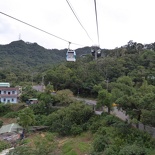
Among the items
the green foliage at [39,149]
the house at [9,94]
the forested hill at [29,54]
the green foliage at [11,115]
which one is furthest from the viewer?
A: the forested hill at [29,54]

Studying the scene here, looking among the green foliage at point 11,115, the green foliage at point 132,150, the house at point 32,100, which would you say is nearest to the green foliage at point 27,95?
the house at point 32,100

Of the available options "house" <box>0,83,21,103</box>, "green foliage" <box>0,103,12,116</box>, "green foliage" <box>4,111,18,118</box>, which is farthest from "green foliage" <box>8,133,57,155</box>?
"house" <box>0,83,21,103</box>

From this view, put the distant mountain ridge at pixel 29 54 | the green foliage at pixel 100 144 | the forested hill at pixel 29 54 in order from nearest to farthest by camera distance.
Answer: the green foliage at pixel 100 144 < the distant mountain ridge at pixel 29 54 < the forested hill at pixel 29 54

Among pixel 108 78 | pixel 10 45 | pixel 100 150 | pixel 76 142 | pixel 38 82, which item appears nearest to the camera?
pixel 100 150

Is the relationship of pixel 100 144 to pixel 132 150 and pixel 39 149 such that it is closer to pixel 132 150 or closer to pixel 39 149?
pixel 132 150

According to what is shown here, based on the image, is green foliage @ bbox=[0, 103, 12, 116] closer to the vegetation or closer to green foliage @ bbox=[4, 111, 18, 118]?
the vegetation

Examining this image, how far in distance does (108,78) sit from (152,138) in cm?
1715

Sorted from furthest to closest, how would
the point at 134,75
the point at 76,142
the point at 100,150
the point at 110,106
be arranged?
the point at 134,75 → the point at 110,106 → the point at 76,142 → the point at 100,150

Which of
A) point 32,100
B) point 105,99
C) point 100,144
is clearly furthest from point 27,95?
point 100,144

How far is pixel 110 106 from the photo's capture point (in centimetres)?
2016

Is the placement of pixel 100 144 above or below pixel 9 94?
below

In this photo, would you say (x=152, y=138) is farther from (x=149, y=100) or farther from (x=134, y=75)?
(x=134, y=75)

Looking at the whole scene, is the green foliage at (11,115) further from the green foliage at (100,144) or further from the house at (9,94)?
the green foliage at (100,144)

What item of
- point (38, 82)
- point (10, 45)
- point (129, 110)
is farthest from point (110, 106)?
point (10, 45)
